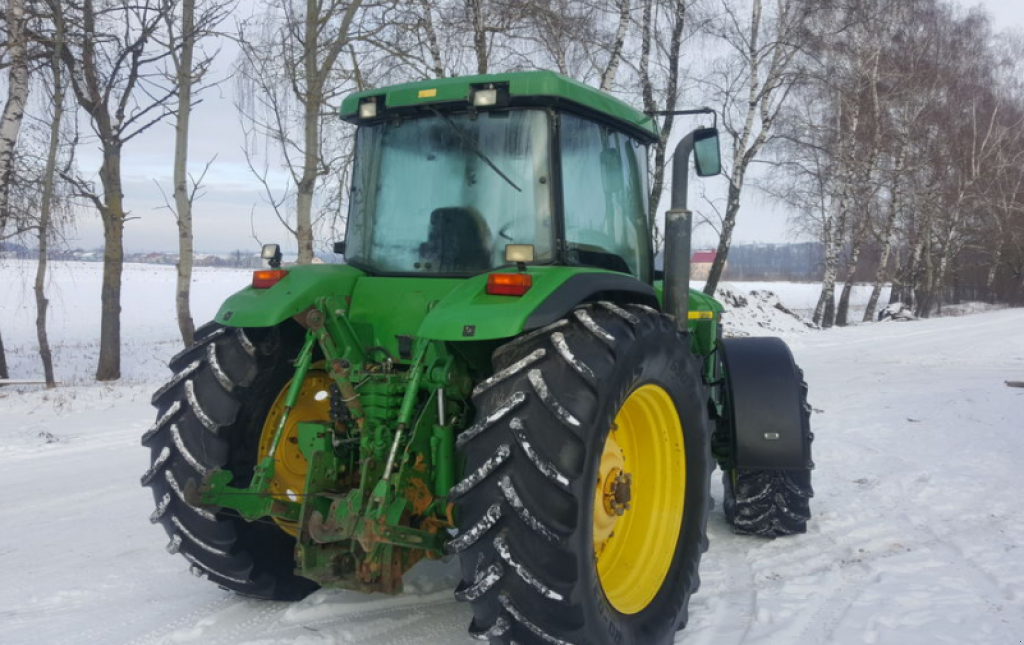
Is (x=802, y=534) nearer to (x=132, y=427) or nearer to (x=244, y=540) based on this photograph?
(x=244, y=540)

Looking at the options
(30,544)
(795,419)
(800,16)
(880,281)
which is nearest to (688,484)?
(795,419)

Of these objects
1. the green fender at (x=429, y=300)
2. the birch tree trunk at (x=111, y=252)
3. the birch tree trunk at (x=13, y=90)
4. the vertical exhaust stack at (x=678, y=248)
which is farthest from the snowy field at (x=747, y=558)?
the birch tree trunk at (x=111, y=252)

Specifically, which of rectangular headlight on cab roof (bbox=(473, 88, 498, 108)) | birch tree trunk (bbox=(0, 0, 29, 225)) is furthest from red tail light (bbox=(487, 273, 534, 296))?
birch tree trunk (bbox=(0, 0, 29, 225))

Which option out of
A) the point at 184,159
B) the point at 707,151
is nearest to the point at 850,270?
the point at 184,159

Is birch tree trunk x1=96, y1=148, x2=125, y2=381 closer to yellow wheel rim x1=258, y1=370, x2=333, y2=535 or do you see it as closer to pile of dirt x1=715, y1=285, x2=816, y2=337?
yellow wheel rim x1=258, y1=370, x2=333, y2=535

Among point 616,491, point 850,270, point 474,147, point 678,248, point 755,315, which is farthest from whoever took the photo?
point 850,270

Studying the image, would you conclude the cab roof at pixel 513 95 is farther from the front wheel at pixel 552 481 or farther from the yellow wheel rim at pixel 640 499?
the yellow wheel rim at pixel 640 499

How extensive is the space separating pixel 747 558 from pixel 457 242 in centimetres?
234

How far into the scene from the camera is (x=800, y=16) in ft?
61.1

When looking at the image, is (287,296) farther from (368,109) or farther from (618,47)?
(618,47)

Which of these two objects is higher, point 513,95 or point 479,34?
point 479,34

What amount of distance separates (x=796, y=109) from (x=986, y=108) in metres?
12.0

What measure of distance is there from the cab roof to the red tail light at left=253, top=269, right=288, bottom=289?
87 centimetres

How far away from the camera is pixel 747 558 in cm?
454
